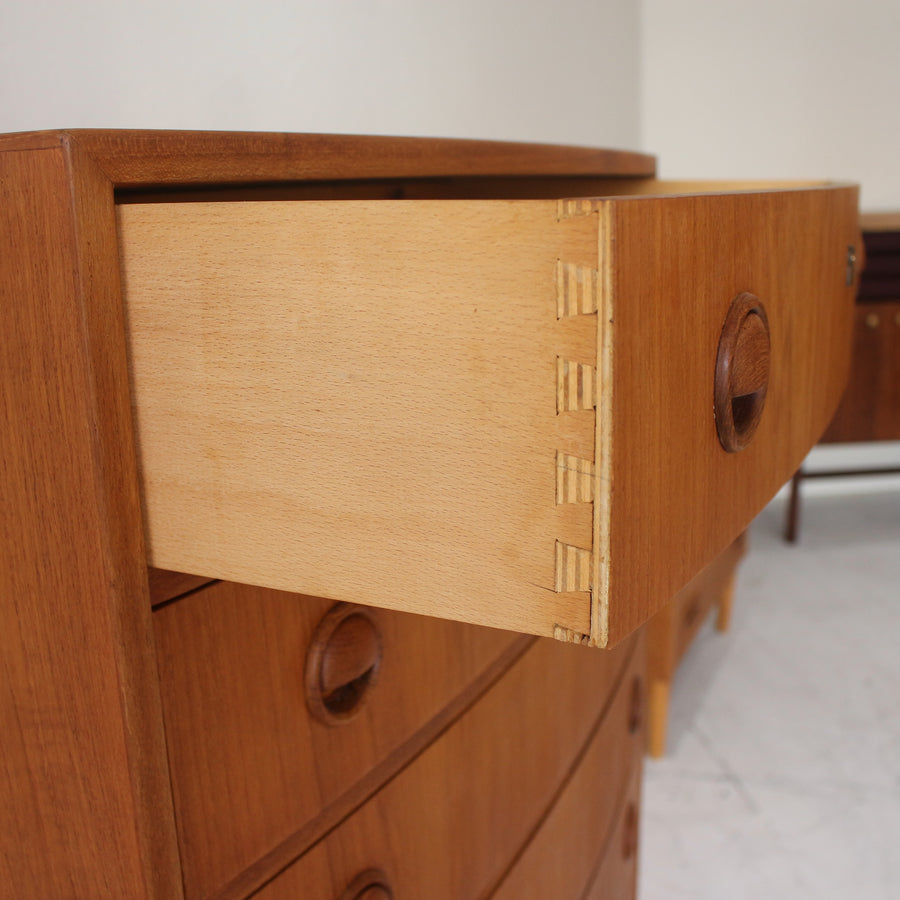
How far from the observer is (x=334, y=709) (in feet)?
1.57

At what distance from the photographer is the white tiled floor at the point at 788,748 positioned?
139 centimetres

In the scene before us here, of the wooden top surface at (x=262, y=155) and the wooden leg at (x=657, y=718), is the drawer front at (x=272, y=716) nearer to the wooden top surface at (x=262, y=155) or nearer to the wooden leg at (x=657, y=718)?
the wooden top surface at (x=262, y=155)

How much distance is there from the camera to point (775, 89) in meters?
2.63

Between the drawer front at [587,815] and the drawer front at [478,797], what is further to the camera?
the drawer front at [587,815]

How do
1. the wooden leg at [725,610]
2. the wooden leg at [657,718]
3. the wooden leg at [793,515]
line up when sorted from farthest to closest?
1. the wooden leg at [793,515]
2. the wooden leg at [725,610]
3. the wooden leg at [657,718]

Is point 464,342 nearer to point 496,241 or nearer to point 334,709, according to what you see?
point 496,241

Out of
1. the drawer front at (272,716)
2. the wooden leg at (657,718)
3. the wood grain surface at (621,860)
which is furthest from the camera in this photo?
the wooden leg at (657,718)

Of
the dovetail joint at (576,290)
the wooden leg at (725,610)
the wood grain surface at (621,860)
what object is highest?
the dovetail joint at (576,290)

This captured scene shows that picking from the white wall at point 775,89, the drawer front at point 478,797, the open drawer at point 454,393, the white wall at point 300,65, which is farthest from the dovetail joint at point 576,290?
the white wall at point 775,89

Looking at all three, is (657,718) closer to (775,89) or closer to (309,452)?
(309,452)

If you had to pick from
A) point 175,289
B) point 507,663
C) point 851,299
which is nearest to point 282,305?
point 175,289

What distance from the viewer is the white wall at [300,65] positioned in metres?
0.63

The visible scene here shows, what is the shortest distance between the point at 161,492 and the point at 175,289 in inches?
3.3

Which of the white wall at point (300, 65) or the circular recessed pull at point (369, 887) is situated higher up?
the white wall at point (300, 65)
